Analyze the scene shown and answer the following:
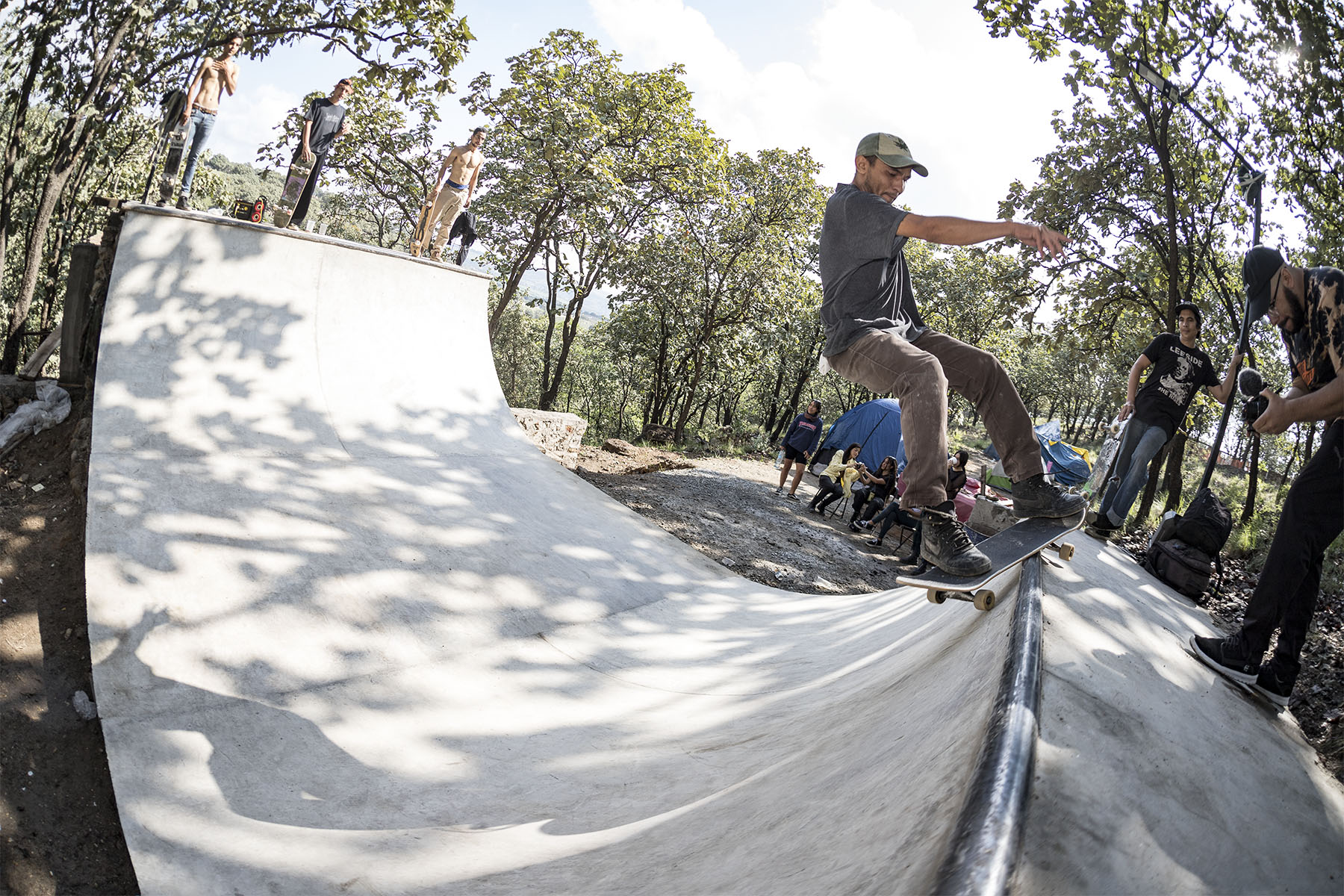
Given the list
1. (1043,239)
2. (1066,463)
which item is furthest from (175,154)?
(1066,463)

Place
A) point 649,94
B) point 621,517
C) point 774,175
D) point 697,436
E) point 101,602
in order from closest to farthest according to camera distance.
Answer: point 101,602, point 621,517, point 649,94, point 774,175, point 697,436

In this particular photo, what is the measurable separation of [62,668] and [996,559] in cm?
469

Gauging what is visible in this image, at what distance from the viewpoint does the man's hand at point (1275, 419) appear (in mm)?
2557

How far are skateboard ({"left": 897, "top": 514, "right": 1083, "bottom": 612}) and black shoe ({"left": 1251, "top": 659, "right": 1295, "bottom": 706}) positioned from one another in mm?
792

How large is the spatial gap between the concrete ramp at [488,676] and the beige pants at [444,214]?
3.59 m

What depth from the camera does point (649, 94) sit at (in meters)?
14.1

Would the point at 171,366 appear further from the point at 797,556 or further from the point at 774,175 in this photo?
the point at 774,175

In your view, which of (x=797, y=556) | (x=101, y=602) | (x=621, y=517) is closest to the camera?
(x=101, y=602)

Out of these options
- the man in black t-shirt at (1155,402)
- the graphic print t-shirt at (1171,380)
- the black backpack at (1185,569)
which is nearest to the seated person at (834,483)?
the man in black t-shirt at (1155,402)

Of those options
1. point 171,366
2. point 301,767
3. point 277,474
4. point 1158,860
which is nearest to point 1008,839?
point 1158,860

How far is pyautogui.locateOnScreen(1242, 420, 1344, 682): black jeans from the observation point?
8.24 ft

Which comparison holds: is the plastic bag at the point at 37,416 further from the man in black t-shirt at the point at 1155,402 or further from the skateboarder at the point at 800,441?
the skateboarder at the point at 800,441

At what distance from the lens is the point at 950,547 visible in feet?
9.52

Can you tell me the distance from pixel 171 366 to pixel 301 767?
321cm
